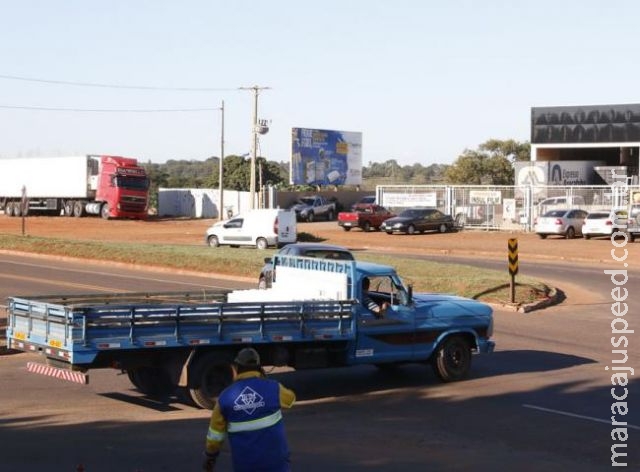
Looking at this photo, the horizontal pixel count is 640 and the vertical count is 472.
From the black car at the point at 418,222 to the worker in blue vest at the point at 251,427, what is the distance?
49116 mm

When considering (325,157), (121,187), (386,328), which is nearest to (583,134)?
(325,157)

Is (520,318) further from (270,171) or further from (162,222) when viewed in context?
(270,171)

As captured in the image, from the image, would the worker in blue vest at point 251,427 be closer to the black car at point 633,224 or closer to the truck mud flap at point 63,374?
the truck mud flap at point 63,374

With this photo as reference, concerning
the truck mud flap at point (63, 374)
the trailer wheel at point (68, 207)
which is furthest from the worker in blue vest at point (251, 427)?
the trailer wheel at point (68, 207)

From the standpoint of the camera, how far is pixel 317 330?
1412 centimetres

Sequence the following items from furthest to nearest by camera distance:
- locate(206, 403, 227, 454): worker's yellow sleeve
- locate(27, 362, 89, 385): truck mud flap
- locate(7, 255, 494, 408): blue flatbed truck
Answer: locate(7, 255, 494, 408): blue flatbed truck
locate(27, 362, 89, 385): truck mud flap
locate(206, 403, 227, 454): worker's yellow sleeve

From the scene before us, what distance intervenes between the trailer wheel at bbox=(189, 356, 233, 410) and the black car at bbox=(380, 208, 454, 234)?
42833 mm

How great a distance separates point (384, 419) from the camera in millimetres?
12805

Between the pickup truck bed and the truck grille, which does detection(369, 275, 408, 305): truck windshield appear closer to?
the pickup truck bed

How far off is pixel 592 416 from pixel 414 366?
14.6 feet

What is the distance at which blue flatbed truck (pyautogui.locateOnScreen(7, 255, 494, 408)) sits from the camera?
41.3 ft

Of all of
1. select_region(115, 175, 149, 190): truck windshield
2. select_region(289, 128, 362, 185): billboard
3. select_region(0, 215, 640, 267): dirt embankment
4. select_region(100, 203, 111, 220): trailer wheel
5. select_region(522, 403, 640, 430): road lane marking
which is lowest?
select_region(522, 403, 640, 430): road lane marking

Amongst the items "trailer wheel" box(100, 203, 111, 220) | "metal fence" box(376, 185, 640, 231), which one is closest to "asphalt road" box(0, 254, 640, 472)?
"metal fence" box(376, 185, 640, 231)

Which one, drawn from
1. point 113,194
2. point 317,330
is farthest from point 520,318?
point 113,194
